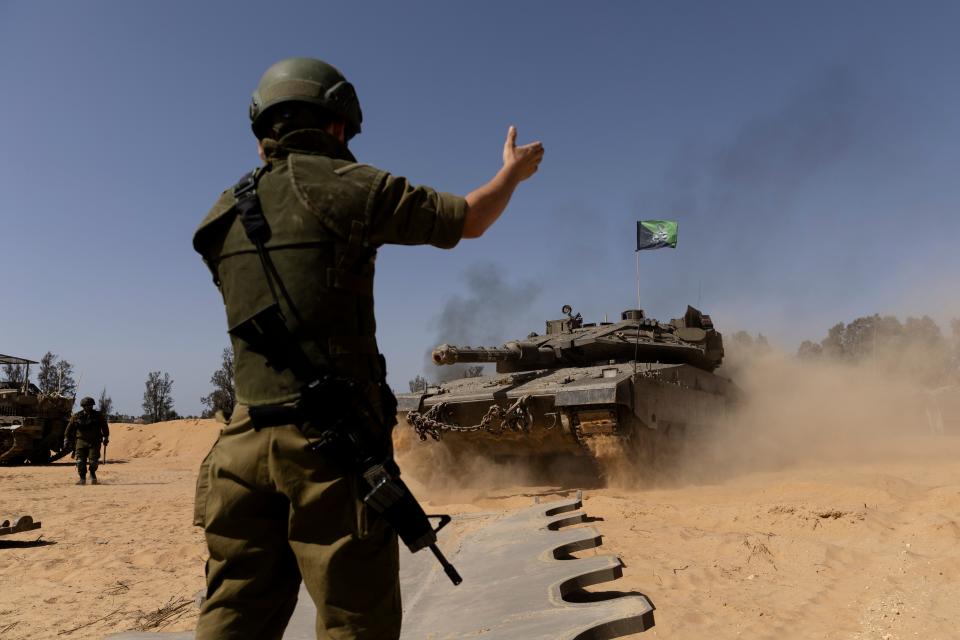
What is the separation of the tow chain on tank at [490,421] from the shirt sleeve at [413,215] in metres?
7.93

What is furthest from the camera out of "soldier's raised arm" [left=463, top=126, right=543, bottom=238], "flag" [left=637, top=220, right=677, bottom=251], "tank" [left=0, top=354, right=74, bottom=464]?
"tank" [left=0, top=354, right=74, bottom=464]

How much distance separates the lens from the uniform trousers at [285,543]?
161 centimetres

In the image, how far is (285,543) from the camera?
1.79 meters

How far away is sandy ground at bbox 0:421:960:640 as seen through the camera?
13.3ft

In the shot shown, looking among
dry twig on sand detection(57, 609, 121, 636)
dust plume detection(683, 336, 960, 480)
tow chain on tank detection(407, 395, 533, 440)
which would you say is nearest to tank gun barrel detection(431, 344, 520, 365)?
tow chain on tank detection(407, 395, 533, 440)

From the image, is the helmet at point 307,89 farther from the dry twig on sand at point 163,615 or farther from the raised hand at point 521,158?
the dry twig on sand at point 163,615

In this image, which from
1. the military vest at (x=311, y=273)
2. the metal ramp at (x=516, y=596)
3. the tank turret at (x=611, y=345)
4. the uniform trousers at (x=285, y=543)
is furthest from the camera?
the tank turret at (x=611, y=345)

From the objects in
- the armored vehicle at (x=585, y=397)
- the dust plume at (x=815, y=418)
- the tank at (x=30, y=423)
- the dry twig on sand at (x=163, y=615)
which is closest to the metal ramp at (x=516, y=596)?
the dry twig on sand at (x=163, y=615)

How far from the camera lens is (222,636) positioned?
67.2 inches

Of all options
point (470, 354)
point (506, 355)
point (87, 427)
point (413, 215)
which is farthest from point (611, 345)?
point (87, 427)

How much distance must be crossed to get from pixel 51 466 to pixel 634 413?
54.7 ft

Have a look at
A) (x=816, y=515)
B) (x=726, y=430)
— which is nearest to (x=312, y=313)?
(x=816, y=515)

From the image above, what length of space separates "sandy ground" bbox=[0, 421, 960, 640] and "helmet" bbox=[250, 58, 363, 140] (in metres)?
2.97

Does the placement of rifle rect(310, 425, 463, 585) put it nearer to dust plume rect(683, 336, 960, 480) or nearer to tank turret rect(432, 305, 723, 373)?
tank turret rect(432, 305, 723, 373)
